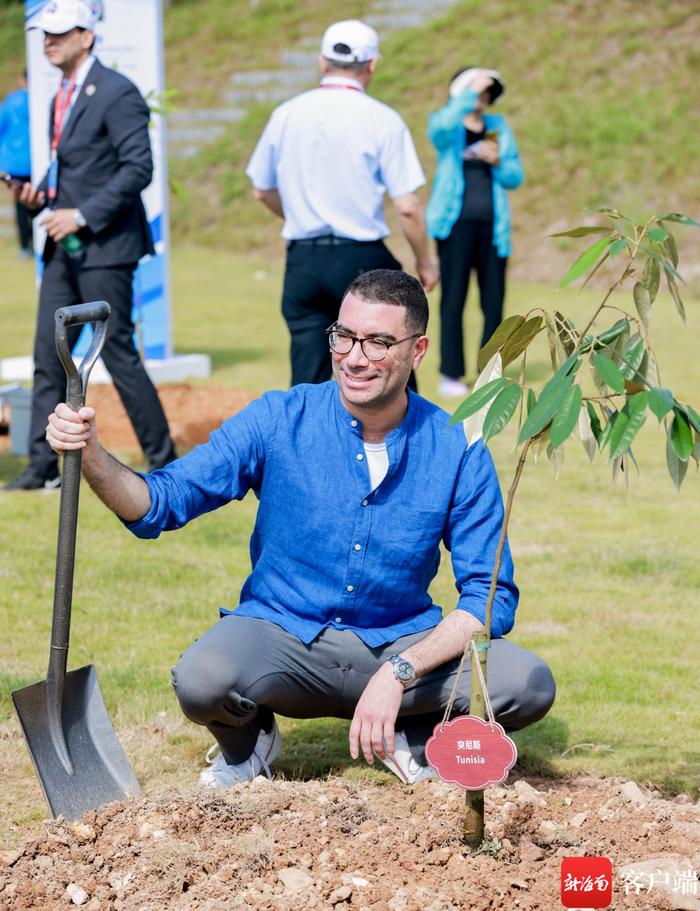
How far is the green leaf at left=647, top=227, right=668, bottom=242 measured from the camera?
2557mm

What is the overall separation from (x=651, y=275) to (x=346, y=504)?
1.09 metres

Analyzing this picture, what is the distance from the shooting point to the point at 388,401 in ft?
11.2

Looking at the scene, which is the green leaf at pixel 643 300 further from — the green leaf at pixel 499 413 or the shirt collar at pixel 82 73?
the shirt collar at pixel 82 73

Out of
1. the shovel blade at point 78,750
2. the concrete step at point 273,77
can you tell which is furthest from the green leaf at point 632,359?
the concrete step at point 273,77

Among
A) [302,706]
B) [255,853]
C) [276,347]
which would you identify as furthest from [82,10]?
[276,347]

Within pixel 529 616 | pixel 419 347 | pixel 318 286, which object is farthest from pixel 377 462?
pixel 318 286

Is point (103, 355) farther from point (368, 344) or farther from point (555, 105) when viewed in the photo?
point (555, 105)

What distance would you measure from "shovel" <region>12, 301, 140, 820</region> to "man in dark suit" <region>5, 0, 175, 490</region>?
115 inches

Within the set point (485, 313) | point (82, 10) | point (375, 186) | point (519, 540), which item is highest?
point (82, 10)

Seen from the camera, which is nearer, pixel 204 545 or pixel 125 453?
pixel 204 545

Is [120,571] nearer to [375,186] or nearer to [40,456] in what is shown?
[40,456]

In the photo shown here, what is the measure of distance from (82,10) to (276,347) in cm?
595

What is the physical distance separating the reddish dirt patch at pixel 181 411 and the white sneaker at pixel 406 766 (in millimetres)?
4114

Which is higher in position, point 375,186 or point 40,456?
point 375,186
